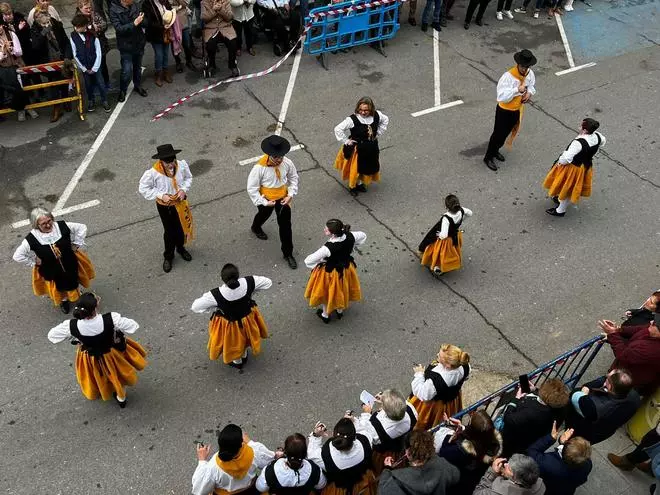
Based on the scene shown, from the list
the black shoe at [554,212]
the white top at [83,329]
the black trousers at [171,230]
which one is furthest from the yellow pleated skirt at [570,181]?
the white top at [83,329]

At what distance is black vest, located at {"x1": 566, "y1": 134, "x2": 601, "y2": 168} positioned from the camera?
8.02 meters

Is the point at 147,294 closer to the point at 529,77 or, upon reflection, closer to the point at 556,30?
the point at 529,77

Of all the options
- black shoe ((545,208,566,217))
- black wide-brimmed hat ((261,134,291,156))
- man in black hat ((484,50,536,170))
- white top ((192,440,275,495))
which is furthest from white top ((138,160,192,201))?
black shoe ((545,208,566,217))

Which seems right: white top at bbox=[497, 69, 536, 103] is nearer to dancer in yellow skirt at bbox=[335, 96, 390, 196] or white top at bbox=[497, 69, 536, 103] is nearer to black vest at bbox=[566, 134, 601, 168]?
black vest at bbox=[566, 134, 601, 168]

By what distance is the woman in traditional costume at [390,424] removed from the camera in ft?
15.7

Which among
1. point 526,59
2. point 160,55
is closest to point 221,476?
point 526,59

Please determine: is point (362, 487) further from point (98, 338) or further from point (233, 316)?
point (98, 338)

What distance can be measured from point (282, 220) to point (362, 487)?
3386 mm

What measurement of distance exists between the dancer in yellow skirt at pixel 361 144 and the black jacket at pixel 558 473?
4770mm

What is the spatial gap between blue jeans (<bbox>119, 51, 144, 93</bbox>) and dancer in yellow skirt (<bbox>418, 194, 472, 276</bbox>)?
580cm

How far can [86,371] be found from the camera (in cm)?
564

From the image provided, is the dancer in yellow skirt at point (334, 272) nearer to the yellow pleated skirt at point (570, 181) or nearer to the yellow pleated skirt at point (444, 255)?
the yellow pleated skirt at point (444, 255)

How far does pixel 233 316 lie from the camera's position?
5.90 metres

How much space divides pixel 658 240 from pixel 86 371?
7405 mm
